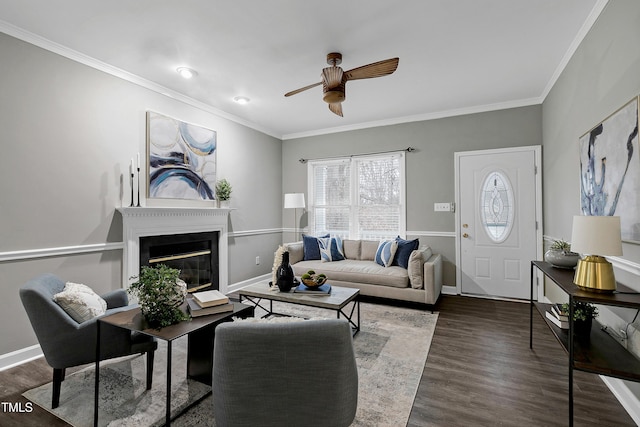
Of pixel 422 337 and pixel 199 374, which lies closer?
pixel 199 374

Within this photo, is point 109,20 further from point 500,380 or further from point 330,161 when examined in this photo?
point 500,380

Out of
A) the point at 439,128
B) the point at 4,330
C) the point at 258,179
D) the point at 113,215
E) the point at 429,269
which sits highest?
the point at 439,128

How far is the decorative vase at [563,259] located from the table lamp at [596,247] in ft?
2.07

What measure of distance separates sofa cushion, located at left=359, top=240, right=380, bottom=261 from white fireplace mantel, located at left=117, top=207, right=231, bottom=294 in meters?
2.04

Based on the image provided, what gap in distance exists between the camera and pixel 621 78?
1.98m

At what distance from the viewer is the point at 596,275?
1709 mm

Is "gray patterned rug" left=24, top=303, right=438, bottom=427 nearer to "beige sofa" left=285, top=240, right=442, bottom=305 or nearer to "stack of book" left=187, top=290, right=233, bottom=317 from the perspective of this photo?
"stack of book" left=187, top=290, right=233, bottom=317

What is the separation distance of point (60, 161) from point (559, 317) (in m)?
4.22

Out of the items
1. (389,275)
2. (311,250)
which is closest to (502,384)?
(389,275)

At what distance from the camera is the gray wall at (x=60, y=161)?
8.11 ft

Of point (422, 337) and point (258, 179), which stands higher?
point (258, 179)

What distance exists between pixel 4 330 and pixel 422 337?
3525 mm

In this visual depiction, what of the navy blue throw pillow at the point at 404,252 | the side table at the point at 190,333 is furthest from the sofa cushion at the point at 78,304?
the navy blue throw pillow at the point at 404,252

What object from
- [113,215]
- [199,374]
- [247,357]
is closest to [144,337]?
[199,374]
